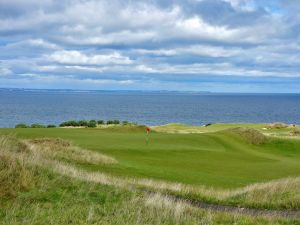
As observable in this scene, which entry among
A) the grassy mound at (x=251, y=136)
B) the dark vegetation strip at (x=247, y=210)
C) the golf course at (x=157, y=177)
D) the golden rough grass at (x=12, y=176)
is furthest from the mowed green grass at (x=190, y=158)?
the golden rough grass at (x=12, y=176)

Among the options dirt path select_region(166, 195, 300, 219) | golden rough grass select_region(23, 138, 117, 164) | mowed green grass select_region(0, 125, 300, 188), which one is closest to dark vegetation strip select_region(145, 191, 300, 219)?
dirt path select_region(166, 195, 300, 219)

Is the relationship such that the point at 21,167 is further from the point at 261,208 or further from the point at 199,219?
the point at 261,208

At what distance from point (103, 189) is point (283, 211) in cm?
513

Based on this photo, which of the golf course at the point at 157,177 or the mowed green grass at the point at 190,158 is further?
the mowed green grass at the point at 190,158

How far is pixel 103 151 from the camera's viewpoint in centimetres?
2762

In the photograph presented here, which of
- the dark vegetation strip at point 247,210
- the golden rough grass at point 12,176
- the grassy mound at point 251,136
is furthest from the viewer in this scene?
the grassy mound at point 251,136

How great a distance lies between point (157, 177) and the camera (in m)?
20.7

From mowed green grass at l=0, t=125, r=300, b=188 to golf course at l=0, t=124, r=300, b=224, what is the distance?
58 mm

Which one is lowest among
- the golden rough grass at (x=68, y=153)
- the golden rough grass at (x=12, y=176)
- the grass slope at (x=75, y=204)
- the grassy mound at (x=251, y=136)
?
the grassy mound at (x=251, y=136)

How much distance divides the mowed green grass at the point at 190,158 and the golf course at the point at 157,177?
58mm

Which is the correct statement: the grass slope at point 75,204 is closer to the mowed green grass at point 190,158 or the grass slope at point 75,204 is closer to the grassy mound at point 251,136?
the mowed green grass at point 190,158

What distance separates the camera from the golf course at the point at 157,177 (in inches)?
423

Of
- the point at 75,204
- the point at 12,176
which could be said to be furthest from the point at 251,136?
the point at 75,204

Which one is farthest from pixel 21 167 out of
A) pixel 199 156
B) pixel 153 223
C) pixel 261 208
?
pixel 199 156
